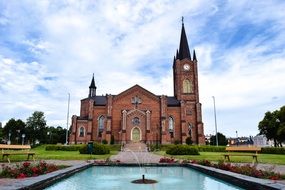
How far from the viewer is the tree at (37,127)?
87250 millimetres

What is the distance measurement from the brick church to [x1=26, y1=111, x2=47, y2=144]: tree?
32955 millimetres

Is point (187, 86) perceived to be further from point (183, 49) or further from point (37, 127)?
point (37, 127)

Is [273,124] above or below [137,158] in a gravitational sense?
above

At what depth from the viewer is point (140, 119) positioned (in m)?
56.5

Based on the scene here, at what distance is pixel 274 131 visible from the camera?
187 ft

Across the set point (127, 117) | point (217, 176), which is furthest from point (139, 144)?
point (217, 176)

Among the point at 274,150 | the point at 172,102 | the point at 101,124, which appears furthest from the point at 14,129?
the point at 274,150

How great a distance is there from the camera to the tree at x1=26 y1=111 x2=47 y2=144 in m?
87.2

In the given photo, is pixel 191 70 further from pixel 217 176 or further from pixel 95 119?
pixel 217 176

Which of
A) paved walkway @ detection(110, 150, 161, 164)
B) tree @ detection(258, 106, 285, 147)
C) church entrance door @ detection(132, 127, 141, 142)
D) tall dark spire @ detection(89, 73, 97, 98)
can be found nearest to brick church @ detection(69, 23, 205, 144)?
church entrance door @ detection(132, 127, 141, 142)

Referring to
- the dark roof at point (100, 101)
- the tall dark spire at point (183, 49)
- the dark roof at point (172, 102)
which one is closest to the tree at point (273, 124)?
the dark roof at point (172, 102)

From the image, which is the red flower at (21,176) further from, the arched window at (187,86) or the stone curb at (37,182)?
the arched window at (187,86)

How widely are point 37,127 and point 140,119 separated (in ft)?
152

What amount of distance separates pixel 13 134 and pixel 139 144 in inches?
2060
